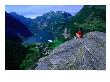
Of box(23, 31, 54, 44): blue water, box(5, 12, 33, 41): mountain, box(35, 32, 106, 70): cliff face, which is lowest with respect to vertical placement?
box(35, 32, 106, 70): cliff face

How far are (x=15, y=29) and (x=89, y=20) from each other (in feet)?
2.25

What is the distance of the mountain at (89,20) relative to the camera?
13.0ft

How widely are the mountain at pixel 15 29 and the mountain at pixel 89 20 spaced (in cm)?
40

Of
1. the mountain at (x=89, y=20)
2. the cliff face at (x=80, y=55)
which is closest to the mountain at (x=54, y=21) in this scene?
the mountain at (x=89, y=20)

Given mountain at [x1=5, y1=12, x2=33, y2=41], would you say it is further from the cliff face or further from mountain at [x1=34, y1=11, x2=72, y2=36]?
the cliff face

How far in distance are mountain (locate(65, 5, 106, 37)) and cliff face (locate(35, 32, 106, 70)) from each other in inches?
2.3

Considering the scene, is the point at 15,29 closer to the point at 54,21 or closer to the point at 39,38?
the point at 39,38

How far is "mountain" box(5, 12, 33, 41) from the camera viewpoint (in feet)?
13.0

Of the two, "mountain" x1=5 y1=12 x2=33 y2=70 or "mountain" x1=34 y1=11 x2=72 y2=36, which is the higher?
"mountain" x1=34 y1=11 x2=72 y2=36

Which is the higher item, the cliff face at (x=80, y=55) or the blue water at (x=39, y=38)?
the blue water at (x=39, y=38)

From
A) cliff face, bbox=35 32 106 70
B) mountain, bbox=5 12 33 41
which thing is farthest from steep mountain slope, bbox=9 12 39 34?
cliff face, bbox=35 32 106 70

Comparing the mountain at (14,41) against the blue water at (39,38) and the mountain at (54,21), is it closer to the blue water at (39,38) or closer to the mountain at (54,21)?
the blue water at (39,38)
